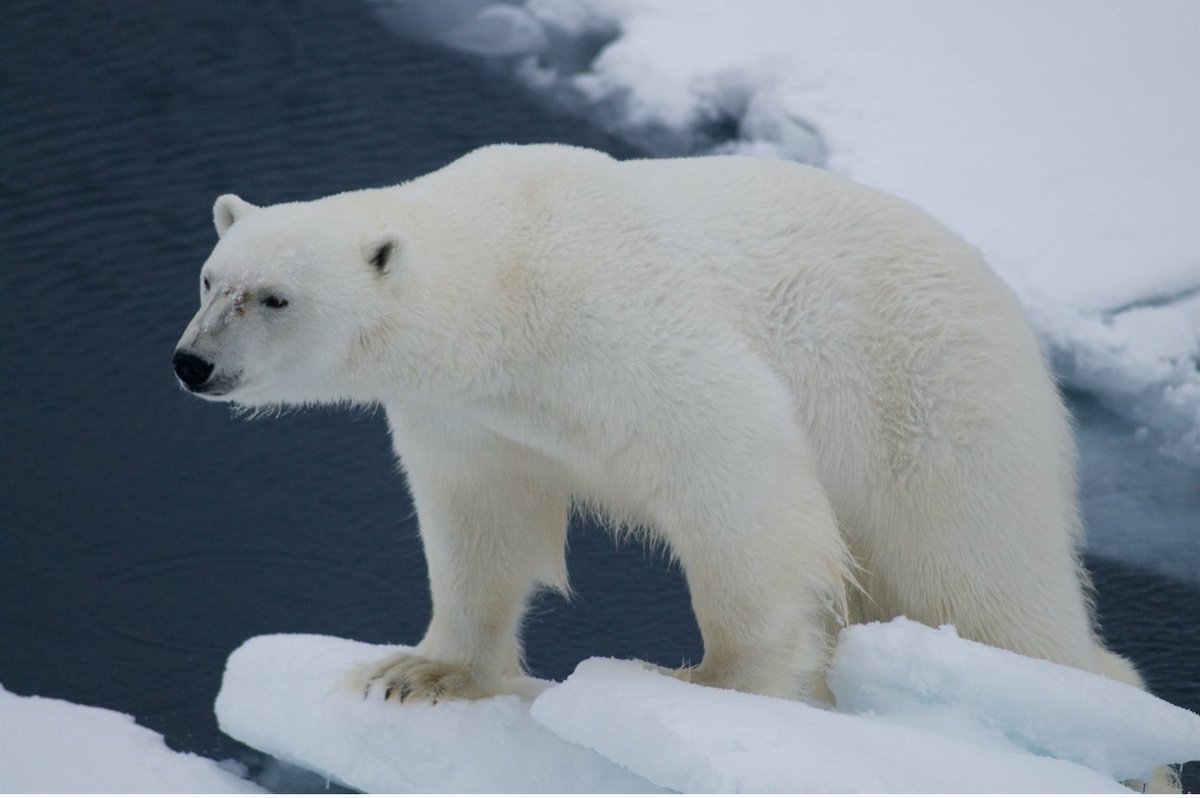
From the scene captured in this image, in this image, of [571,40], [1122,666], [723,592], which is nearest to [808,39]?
[571,40]

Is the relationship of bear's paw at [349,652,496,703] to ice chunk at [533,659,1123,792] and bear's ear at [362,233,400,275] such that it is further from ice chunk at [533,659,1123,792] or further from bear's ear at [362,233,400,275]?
bear's ear at [362,233,400,275]

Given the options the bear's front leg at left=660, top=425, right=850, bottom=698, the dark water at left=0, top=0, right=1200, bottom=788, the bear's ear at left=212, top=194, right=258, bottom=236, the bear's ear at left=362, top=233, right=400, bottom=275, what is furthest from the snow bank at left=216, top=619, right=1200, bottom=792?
the bear's ear at left=212, top=194, right=258, bottom=236

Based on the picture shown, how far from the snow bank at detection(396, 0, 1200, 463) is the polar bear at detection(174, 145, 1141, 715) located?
263cm

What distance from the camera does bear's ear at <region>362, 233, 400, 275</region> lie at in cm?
318

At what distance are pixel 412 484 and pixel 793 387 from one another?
909mm

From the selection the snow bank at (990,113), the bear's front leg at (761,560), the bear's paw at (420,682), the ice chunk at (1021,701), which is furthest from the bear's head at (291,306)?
the snow bank at (990,113)

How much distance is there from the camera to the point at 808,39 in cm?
815

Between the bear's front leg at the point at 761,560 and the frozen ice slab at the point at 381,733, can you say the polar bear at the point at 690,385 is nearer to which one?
the bear's front leg at the point at 761,560

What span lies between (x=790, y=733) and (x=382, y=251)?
1232 mm

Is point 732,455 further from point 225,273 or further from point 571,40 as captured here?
point 571,40

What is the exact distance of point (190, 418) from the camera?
6.17 metres

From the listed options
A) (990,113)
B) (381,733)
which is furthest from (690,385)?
(990,113)

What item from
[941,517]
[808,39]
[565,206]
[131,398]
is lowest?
[131,398]

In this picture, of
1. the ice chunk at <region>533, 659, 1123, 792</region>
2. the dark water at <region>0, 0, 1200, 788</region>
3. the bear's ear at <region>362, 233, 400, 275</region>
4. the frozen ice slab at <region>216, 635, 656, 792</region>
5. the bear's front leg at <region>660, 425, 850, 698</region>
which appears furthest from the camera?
the dark water at <region>0, 0, 1200, 788</region>
